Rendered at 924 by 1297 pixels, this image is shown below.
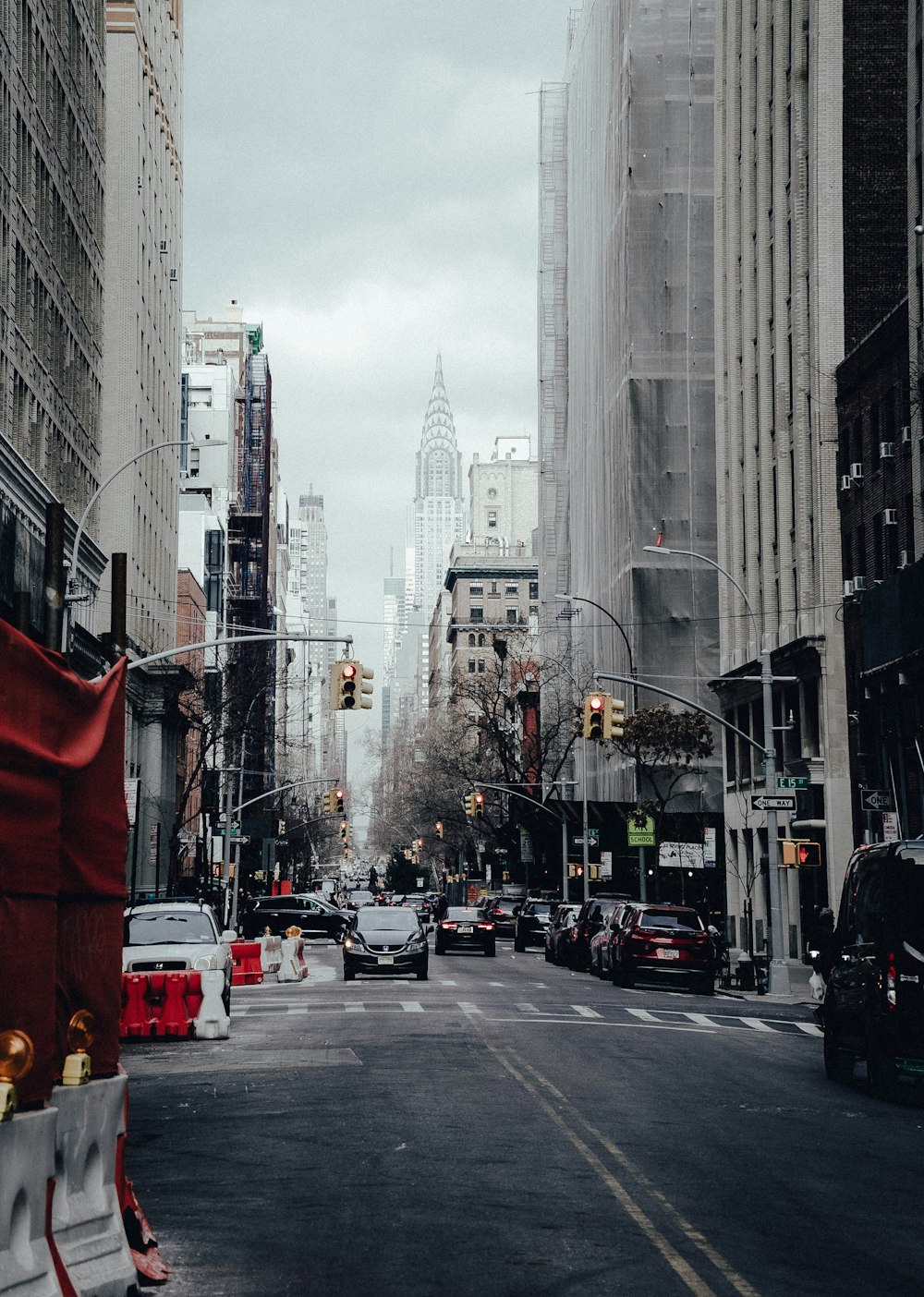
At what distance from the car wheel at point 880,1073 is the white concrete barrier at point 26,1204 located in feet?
40.3

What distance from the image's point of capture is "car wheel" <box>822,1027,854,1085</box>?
66.2ft

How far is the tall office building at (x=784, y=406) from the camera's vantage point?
5150cm

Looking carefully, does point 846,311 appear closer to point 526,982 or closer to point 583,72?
point 526,982

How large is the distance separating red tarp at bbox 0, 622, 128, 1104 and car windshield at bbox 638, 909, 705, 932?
29.2 meters

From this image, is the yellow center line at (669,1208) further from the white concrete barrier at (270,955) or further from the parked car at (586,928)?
the parked car at (586,928)

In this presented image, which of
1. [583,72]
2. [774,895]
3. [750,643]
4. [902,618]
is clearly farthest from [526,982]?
[583,72]

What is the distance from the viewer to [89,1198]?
8789mm

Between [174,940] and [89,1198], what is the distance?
17702 millimetres

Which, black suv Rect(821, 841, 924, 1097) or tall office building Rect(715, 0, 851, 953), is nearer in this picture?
black suv Rect(821, 841, 924, 1097)

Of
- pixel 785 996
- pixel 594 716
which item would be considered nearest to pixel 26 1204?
pixel 594 716

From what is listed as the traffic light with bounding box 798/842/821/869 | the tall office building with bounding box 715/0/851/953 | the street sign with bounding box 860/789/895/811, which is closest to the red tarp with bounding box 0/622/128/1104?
the traffic light with bounding box 798/842/821/869

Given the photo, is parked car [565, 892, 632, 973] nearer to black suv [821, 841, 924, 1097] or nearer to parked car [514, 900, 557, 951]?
parked car [514, 900, 557, 951]

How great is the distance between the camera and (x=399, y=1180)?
12094mm

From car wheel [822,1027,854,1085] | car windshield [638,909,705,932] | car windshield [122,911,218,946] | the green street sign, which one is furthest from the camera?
the green street sign
